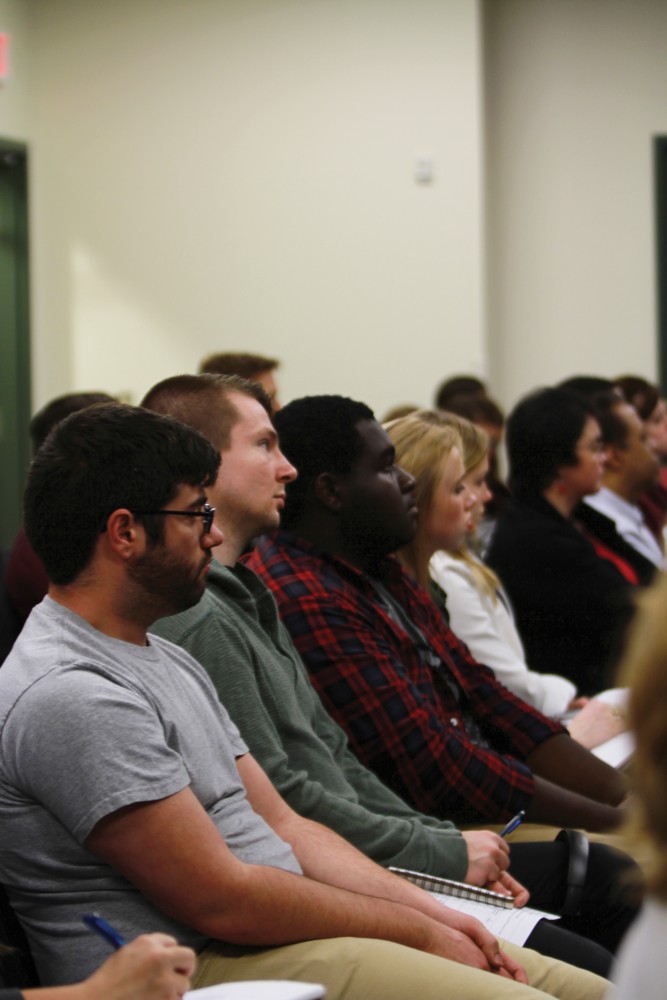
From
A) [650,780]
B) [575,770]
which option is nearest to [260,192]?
[575,770]

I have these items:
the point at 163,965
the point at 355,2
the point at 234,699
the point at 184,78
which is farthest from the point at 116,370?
the point at 163,965

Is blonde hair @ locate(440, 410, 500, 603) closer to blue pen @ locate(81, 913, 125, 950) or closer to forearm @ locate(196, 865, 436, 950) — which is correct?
forearm @ locate(196, 865, 436, 950)

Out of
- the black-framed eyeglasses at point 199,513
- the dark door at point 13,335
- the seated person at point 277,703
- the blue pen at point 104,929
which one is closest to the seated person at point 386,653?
the seated person at point 277,703

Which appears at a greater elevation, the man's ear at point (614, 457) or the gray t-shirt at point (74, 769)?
the man's ear at point (614, 457)

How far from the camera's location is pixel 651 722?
916 mm

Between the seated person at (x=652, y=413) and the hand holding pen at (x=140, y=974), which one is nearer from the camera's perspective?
the hand holding pen at (x=140, y=974)

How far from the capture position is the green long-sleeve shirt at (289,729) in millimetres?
2041

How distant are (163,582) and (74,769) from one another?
292 mm

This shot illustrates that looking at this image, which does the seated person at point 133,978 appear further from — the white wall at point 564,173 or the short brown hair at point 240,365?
the white wall at point 564,173

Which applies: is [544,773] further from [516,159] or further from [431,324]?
[516,159]

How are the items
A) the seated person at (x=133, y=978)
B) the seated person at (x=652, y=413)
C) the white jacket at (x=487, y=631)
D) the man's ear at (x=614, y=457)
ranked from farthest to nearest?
the seated person at (x=652, y=413) < the man's ear at (x=614, y=457) < the white jacket at (x=487, y=631) < the seated person at (x=133, y=978)

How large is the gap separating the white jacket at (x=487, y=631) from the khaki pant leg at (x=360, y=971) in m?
1.52

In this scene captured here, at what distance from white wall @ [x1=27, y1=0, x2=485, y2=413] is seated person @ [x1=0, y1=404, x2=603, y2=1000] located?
5.32 m

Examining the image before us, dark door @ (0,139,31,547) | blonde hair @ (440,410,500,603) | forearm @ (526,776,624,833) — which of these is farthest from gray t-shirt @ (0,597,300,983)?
dark door @ (0,139,31,547)
